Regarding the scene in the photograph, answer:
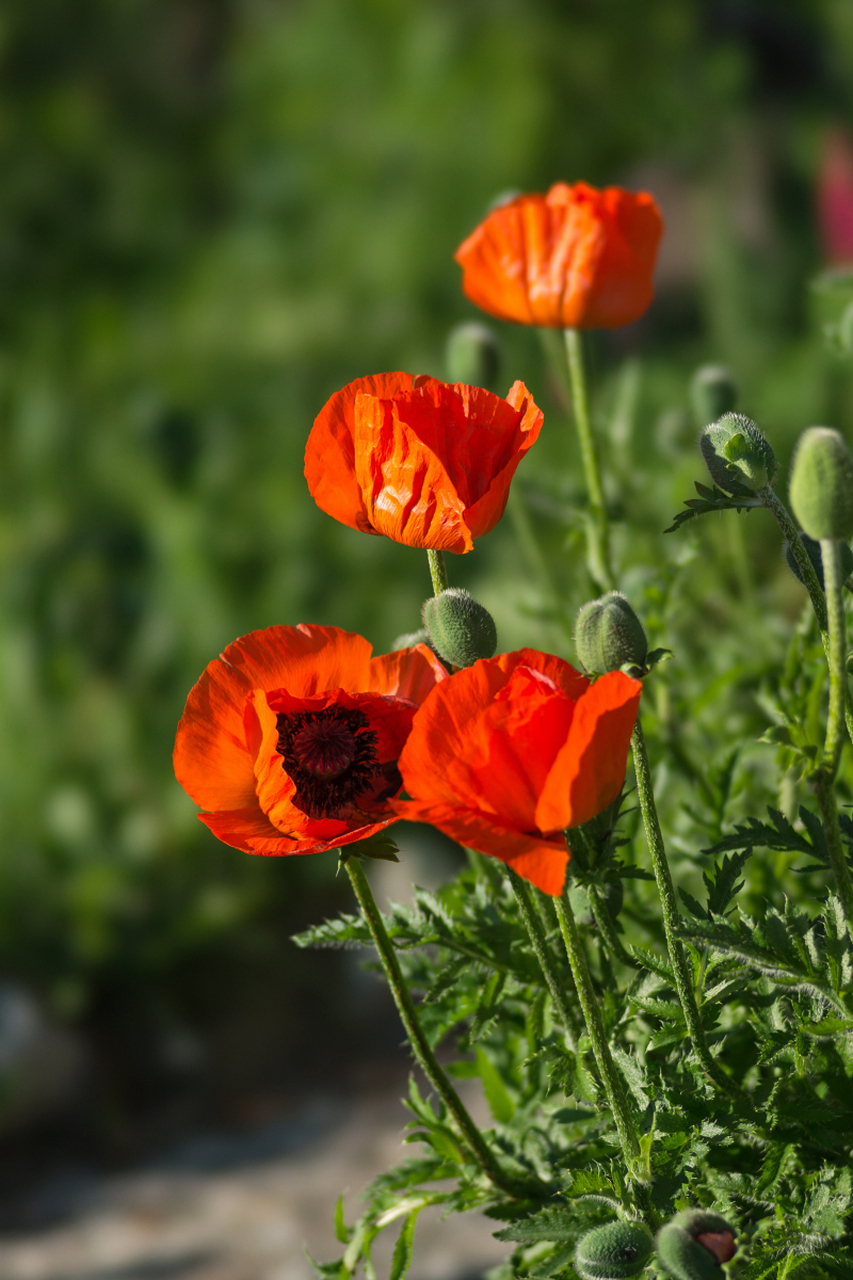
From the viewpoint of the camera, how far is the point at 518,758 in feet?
1.74

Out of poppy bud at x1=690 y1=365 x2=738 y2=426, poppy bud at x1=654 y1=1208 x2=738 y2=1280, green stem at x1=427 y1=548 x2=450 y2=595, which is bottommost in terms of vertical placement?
poppy bud at x1=654 y1=1208 x2=738 y2=1280

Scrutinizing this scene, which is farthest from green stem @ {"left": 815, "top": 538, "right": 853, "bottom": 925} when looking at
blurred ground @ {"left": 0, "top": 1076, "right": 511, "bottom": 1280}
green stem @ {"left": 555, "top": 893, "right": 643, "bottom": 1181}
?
blurred ground @ {"left": 0, "top": 1076, "right": 511, "bottom": 1280}

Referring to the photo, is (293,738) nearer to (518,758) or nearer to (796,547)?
(518,758)

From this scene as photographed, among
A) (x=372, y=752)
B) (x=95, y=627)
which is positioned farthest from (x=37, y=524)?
Result: (x=372, y=752)

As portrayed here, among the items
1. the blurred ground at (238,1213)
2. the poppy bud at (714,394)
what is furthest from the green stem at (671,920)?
the blurred ground at (238,1213)

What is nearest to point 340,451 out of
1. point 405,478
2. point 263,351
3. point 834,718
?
point 405,478

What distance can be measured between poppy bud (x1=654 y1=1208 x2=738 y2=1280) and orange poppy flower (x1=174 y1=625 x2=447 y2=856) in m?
0.21

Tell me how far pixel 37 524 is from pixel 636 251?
6.73 feet

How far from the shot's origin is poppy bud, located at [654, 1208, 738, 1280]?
20.1 inches

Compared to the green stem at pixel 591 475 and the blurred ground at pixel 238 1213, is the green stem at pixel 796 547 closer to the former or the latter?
the green stem at pixel 591 475

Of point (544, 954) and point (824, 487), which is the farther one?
point (544, 954)

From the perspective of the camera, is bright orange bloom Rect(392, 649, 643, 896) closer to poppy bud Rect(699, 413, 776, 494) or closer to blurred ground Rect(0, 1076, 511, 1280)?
poppy bud Rect(699, 413, 776, 494)

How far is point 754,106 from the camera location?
3.84 m

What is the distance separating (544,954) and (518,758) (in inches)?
5.5
